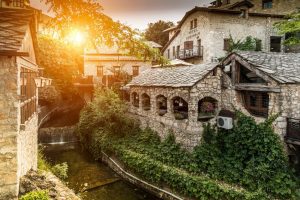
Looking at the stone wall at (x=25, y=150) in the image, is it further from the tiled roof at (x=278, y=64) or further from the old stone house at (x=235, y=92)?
the tiled roof at (x=278, y=64)

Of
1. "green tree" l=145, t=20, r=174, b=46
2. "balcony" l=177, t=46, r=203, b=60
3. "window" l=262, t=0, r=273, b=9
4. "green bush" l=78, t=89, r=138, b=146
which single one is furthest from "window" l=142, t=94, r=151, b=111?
"green tree" l=145, t=20, r=174, b=46

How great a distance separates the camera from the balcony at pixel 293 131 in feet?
37.9

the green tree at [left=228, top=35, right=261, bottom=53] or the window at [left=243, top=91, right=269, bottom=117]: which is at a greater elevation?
the green tree at [left=228, top=35, right=261, bottom=53]

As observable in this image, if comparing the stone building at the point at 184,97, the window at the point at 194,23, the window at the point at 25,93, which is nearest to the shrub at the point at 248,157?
the stone building at the point at 184,97

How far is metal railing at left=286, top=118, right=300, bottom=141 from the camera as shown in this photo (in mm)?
11570

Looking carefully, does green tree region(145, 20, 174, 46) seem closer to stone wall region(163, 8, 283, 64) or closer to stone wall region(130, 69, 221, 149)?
stone wall region(163, 8, 283, 64)

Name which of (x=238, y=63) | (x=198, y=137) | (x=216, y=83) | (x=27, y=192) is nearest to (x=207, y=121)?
(x=198, y=137)

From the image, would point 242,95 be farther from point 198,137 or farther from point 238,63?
point 198,137

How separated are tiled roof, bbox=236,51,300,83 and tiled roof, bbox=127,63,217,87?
2045mm

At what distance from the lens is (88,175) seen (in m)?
16.9

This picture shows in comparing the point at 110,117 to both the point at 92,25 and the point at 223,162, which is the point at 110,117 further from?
the point at 92,25

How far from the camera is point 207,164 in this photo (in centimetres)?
1293

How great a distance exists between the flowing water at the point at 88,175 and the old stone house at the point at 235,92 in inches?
154

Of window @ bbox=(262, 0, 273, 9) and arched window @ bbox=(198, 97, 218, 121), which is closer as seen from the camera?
arched window @ bbox=(198, 97, 218, 121)
